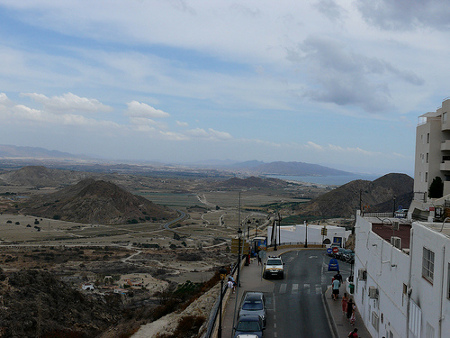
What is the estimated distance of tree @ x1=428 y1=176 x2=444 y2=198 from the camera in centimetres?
3531

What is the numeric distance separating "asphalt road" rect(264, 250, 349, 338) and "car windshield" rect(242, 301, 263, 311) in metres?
0.96

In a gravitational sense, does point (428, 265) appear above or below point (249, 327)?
above

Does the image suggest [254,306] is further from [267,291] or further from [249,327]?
[267,291]

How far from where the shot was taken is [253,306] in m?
21.4

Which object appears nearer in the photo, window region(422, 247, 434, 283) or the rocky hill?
window region(422, 247, 434, 283)

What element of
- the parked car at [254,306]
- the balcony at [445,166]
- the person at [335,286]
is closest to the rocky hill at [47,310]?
the parked car at [254,306]

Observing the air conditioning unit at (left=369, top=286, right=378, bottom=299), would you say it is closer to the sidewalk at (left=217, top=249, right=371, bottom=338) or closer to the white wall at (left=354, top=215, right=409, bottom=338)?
the white wall at (left=354, top=215, right=409, bottom=338)

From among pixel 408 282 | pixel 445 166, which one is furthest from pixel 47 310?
pixel 445 166

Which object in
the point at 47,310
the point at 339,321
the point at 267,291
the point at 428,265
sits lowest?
the point at 47,310

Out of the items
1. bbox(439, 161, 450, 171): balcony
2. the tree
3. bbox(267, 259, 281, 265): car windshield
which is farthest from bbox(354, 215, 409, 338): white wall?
bbox(439, 161, 450, 171): balcony

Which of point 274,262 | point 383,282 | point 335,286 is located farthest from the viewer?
point 274,262

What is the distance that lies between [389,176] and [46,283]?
130 m

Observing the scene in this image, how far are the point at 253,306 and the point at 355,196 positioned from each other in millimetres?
116236

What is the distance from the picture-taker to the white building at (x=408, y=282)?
11.4m
